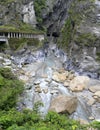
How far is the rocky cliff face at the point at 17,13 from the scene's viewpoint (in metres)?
57.1

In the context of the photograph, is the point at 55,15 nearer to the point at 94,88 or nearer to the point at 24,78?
the point at 24,78

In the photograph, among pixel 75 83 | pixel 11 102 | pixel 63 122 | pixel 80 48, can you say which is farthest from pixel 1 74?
pixel 80 48

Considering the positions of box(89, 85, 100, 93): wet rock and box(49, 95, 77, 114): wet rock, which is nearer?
box(49, 95, 77, 114): wet rock

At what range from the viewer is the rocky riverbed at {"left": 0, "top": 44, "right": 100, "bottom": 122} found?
33469 mm

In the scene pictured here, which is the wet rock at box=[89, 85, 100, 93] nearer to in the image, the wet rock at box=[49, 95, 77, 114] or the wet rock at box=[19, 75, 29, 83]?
the wet rock at box=[49, 95, 77, 114]

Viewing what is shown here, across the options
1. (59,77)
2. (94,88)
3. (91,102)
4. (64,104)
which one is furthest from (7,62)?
(91,102)

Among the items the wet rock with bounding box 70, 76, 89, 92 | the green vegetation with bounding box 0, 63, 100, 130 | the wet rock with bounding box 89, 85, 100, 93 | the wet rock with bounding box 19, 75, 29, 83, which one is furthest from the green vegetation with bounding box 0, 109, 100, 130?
the wet rock with bounding box 19, 75, 29, 83

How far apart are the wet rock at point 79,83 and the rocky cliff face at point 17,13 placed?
68.7 ft

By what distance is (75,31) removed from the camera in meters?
51.6

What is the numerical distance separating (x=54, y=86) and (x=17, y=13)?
80.2 ft

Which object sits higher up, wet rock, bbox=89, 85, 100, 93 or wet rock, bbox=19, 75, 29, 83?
wet rock, bbox=19, 75, 29, 83

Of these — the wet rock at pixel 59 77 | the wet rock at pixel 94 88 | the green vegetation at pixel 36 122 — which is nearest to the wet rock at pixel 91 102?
the wet rock at pixel 94 88

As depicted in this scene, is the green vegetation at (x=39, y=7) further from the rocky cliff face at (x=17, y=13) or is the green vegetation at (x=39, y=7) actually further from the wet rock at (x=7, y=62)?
the wet rock at (x=7, y=62)

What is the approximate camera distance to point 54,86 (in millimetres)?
39406
